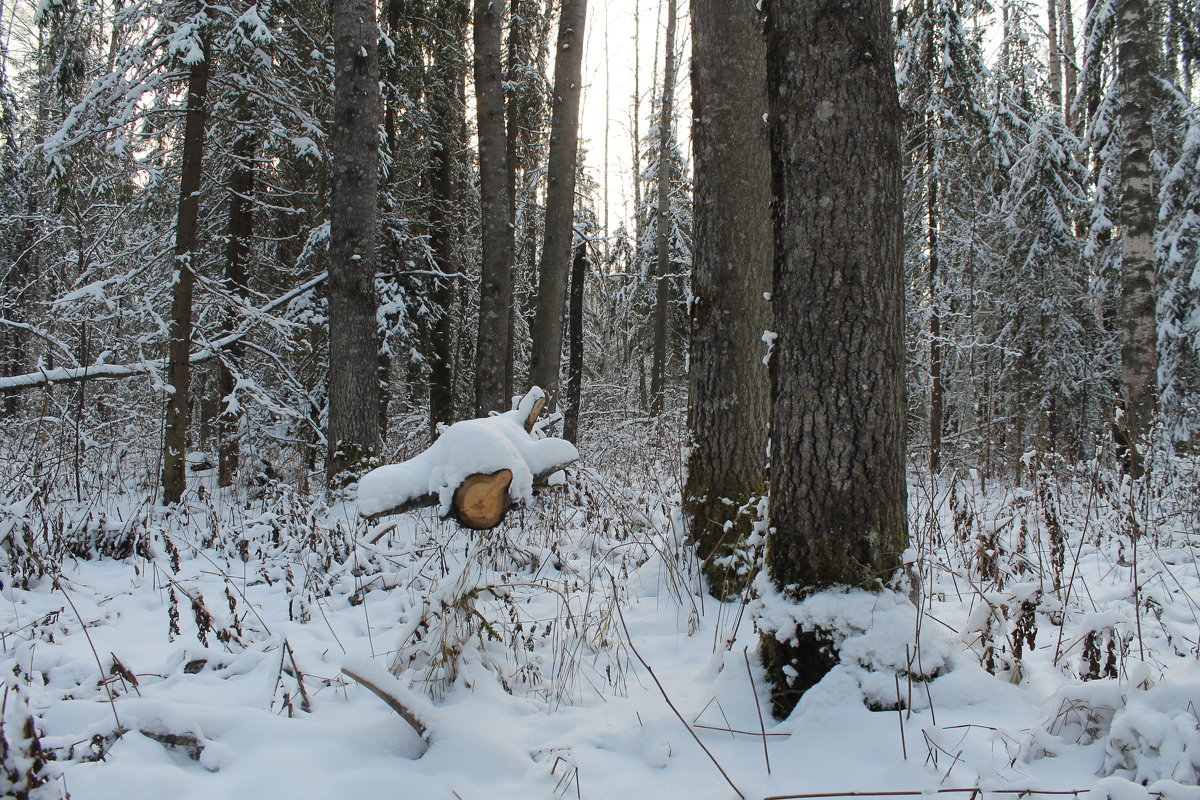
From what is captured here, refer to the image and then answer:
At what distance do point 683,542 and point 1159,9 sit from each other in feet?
35.7

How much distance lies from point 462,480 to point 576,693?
3.77 feet

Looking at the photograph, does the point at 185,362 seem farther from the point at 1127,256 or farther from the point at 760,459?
the point at 1127,256

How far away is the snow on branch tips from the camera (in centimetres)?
215

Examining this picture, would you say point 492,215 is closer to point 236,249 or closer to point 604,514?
point 236,249

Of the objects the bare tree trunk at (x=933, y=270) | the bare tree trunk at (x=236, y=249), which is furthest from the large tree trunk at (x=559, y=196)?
the bare tree trunk at (x=933, y=270)

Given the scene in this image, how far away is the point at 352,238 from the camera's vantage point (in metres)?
6.76

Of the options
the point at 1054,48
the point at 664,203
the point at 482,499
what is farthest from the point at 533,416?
the point at 1054,48

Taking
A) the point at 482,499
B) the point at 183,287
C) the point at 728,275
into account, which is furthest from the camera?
the point at 183,287

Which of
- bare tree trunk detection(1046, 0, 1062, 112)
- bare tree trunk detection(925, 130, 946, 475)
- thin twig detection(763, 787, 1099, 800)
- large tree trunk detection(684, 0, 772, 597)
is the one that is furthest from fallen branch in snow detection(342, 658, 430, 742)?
bare tree trunk detection(1046, 0, 1062, 112)

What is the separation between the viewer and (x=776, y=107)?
255 centimetres

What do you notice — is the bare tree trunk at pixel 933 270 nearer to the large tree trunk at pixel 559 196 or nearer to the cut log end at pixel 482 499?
the large tree trunk at pixel 559 196

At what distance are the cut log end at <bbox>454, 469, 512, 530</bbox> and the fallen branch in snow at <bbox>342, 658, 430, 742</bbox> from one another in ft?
1.92

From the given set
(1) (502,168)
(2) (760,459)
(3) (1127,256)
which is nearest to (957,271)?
(3) (1127,256)

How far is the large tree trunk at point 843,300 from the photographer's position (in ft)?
7.95
